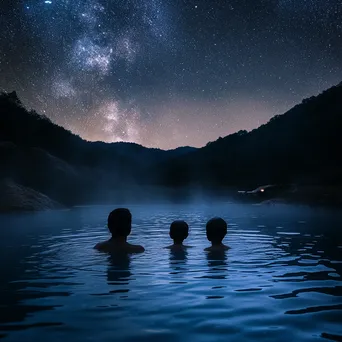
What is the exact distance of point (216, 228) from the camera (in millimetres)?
11297

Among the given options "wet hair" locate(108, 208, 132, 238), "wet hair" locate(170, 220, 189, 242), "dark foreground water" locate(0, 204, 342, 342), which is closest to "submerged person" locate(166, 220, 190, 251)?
"wet hair" locate(170, 220, 189, 242)

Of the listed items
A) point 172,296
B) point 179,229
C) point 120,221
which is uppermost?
point 120,221

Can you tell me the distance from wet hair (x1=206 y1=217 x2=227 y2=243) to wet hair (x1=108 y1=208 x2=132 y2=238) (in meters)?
2.40

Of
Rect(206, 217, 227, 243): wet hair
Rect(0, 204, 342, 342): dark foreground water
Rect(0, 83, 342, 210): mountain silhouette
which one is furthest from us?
Rect(0, 83, 342, 210): mountain silhouette

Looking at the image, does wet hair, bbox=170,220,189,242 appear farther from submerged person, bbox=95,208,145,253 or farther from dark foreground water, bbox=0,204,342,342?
submerged person, bbox=95,208,145,253

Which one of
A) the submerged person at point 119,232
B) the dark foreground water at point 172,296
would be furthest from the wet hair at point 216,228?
the submerged person at point 119,232

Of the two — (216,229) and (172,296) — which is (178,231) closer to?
(216,229)

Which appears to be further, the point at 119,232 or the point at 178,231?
the point at 178,231

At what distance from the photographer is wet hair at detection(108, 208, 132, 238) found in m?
10.2

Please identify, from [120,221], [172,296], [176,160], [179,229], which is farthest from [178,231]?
[176,160]

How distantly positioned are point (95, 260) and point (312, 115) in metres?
90.7

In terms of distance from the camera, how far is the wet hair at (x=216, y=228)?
1107 centimetres

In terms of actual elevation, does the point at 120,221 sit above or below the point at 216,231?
above

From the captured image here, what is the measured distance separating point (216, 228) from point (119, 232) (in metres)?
2.76
